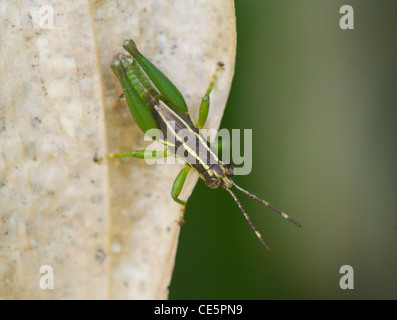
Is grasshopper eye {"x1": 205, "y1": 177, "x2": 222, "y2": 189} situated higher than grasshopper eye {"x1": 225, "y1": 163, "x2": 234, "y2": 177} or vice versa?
grasshopper eye {"x1": 225, "y1": 163, "x2": 234, "y2": 177}

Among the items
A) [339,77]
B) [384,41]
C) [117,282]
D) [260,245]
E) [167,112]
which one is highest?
[384,41]

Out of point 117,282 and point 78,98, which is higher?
point 78,98

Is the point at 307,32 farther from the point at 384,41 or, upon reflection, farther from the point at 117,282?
the point at 117,282

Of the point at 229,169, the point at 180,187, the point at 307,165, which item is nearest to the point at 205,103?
the point at 229,169

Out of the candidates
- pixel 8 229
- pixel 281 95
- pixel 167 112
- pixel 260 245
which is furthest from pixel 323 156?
pixel 8 229

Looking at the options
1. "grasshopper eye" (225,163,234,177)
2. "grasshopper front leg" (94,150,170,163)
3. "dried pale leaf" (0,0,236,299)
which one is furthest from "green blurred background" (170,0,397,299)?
"grasshopper front leg" (94,150,170,163)

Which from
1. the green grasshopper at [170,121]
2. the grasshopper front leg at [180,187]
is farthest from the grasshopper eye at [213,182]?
the grasshopper front leg at [180,187]

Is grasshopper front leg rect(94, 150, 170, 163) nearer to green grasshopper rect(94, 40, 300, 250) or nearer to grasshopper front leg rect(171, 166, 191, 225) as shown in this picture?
green grasshopper rect(94, 40, 300, 250)

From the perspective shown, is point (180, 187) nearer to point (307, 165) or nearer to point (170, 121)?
point (170, 121)
